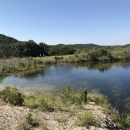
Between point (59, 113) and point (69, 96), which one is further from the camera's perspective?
point (69, 96)

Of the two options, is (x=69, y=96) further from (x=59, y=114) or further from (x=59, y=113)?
(x=59, y=114)

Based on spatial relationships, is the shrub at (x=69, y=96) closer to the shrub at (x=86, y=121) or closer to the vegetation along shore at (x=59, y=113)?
the vegetation along shore at (x=59, y=113)

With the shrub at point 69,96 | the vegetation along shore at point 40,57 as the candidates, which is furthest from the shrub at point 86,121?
the vegetation along shore at point 40,57

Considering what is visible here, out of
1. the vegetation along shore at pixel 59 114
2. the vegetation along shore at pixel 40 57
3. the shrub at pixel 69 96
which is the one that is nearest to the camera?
the vegetation along shore at pixel 59 114

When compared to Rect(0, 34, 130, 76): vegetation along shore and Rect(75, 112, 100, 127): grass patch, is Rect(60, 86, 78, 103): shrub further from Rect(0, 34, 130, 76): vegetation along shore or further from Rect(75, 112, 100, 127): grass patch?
Rect(0, 34, 130, 76): vegetation along shore

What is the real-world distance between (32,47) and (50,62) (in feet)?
56.5

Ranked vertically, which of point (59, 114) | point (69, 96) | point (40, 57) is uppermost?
point (40, 57)

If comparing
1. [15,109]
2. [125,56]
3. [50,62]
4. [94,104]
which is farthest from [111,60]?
[15,109]

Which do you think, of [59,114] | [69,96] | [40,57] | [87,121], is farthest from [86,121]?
[40,57]

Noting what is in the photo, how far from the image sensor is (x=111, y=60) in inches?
1549

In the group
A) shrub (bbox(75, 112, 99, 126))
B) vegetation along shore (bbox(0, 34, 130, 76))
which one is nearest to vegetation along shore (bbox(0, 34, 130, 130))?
shrub (bbox(75, 112, 99, 126))

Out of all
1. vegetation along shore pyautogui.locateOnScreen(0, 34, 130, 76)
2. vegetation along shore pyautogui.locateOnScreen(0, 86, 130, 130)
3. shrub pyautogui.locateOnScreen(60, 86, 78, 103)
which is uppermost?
vegetation along shore pyautogui.locateOnScreen(0, 34, 130, 76)

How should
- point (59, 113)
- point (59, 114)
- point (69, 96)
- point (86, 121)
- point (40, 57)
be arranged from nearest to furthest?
1. point (86, 121)
2. point (59, 114)
3. point (59, 113)
4. point (69, 96)
5. point (40, 57)

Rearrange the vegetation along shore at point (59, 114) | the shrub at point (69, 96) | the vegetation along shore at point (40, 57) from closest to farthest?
1. the vegetation along shore at point (59, 114)
2. the shrub at point (69, 96)
3. the vegetation along shore at point (40, 57)
